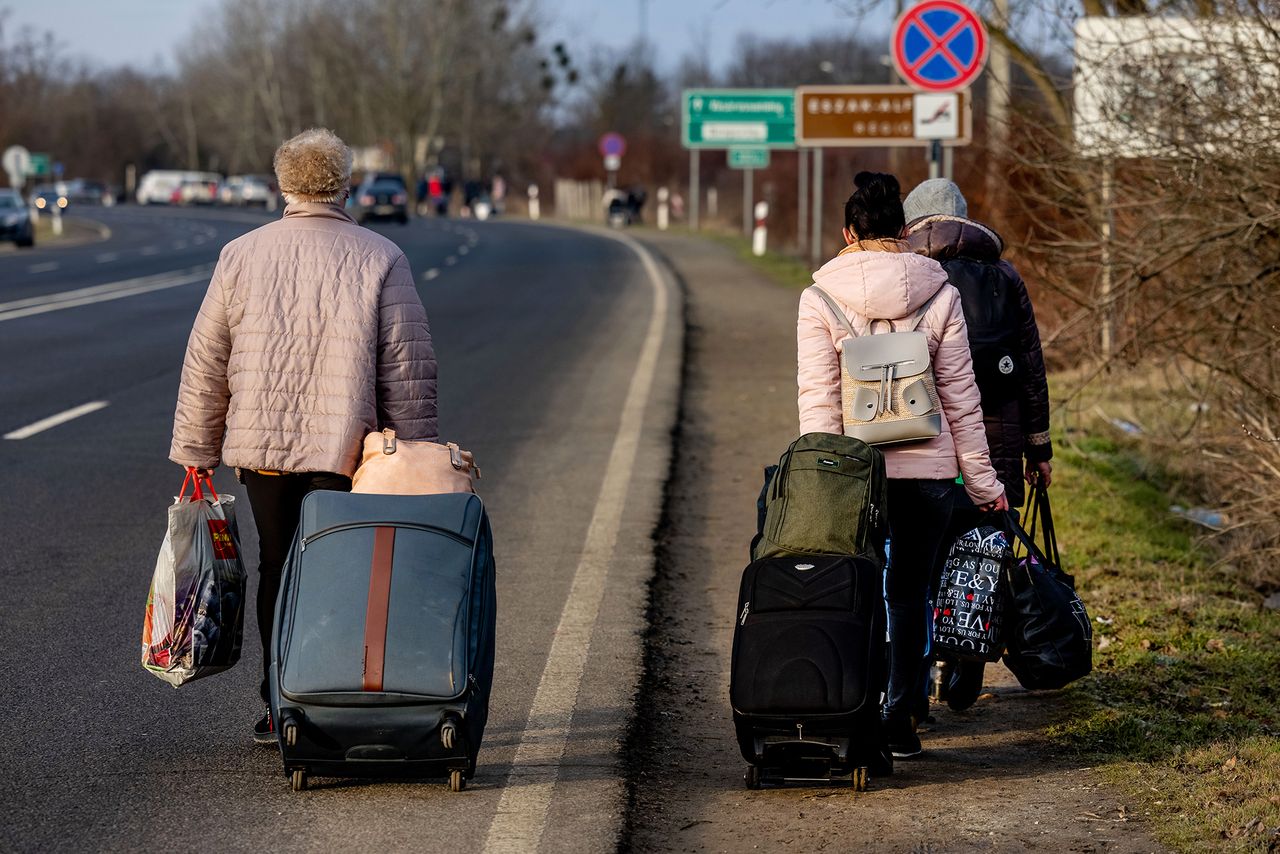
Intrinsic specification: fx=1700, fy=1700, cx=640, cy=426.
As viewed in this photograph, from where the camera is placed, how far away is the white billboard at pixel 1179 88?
314 inches

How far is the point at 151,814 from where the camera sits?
14.1 ft

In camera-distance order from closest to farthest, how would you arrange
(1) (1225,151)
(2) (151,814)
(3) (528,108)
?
(2) (151,814) < (1) (1225,151) < (3) (528,108)

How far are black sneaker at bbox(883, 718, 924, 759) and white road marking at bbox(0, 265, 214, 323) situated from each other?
54.1 feet

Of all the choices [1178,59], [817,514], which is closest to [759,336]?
[1178,59]

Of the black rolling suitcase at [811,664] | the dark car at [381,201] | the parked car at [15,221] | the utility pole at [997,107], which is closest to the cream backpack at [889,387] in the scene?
the black rolling suitcase at [811,664]

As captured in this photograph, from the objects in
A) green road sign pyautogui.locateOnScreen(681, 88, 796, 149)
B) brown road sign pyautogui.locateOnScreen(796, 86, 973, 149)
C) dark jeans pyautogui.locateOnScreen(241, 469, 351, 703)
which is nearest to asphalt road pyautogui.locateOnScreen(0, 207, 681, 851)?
dark jeans pyautogui.locateOnScreen(241, 469, 351, 703)

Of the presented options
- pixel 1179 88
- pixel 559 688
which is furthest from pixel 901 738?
pixel 1179 88

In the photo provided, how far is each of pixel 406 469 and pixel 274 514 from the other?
0.49m

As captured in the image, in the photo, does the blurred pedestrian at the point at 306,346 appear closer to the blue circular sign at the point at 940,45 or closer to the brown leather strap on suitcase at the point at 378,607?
the brown leather strap on suitcase at the point at 378,607

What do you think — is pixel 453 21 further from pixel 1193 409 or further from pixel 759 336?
pixel 1193 409

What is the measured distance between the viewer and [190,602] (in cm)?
460

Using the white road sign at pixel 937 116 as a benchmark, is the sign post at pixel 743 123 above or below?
above

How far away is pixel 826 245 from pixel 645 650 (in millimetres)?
26797

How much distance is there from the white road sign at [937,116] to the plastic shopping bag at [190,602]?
8090 millimetres
